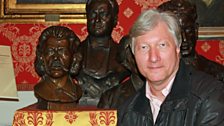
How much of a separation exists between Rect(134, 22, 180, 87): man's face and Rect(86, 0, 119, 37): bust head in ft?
3.20

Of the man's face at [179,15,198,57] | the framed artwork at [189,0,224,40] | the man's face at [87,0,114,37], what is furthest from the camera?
the framed artwork at [189,0,224,40]

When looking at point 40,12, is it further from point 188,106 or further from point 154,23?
point 188,106

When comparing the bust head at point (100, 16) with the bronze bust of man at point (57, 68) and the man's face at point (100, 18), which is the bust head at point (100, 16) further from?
the bronze bust of man at point (57, 68)

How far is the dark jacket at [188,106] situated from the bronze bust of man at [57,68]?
0.65 metres

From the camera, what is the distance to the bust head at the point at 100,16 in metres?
3.02

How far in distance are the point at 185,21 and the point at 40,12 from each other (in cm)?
133

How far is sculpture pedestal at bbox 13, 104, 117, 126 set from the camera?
7.12 ft

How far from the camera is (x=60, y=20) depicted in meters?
3.77

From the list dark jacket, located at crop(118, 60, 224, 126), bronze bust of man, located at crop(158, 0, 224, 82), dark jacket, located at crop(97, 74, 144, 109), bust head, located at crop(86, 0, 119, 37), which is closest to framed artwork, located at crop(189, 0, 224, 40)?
bronze bust of man, located at crop(158, 0, 224, 82)

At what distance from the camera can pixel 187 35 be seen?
2840mm

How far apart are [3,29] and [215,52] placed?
5.17ft

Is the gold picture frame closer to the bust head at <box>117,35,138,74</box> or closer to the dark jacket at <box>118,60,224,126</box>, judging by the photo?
the bust head at <box>117,35,138,74</box>

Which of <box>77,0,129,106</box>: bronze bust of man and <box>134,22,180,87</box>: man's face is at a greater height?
<box>134,22,180,87</box>: man's face

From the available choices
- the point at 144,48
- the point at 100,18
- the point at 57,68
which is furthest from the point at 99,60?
the point at 144,48
